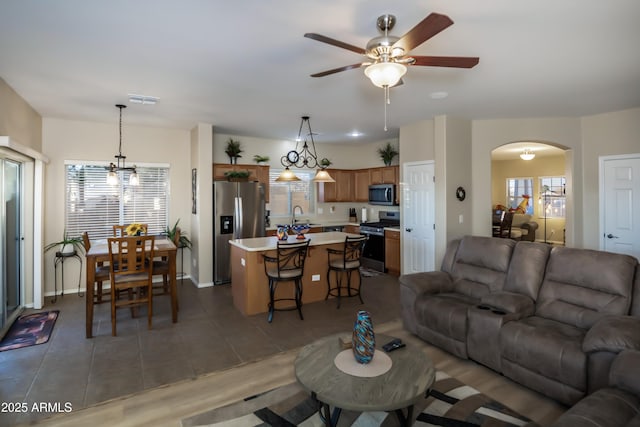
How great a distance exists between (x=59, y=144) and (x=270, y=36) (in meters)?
4.51

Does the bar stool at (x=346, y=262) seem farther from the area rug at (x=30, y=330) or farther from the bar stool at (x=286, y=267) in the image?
the area rug at (x=30, y=330)

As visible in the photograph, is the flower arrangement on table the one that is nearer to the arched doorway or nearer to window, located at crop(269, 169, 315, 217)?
window, located at crop(269, 169, 315, 217)

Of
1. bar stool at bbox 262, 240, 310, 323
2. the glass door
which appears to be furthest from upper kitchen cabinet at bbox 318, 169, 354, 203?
the glass door

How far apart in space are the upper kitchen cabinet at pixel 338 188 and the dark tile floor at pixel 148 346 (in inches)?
130

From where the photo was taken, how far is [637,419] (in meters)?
Answer: 1.61

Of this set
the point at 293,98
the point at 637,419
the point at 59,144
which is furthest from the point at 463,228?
the point at 59,144

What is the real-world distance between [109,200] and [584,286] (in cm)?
641

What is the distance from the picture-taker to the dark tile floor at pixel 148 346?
269cm

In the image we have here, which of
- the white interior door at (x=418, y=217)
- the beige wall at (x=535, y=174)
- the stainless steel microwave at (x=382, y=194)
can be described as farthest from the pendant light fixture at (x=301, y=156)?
the beige wall at (x=535, y=174)

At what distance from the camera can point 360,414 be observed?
7.63 ft

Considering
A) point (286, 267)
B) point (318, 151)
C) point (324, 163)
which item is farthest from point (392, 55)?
point (318, 151)

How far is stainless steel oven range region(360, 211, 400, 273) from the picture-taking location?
21.9 feet

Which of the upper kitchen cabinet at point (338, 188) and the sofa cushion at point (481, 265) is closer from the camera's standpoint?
the sofa cushion at point (481, 265)

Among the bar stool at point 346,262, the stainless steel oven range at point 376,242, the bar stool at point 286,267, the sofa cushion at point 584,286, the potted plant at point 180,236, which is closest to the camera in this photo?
the sofa cushion at point 584,286
